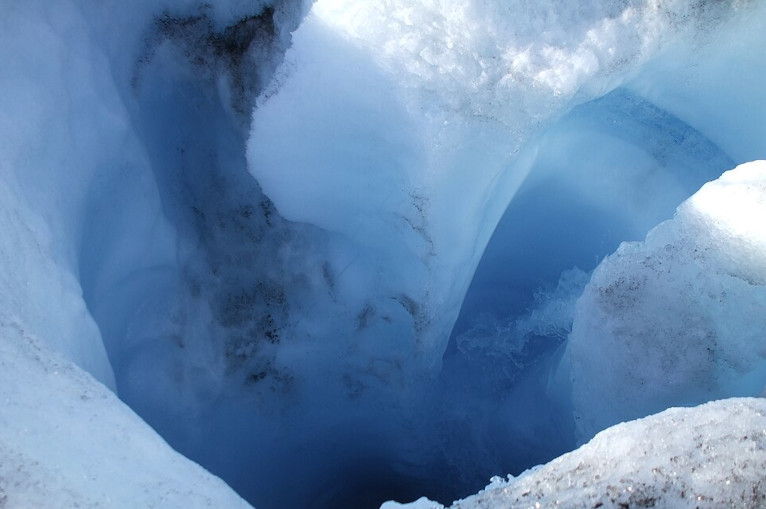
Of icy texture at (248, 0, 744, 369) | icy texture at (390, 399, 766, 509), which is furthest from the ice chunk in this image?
icy texture at (248, 0, 744, 369)

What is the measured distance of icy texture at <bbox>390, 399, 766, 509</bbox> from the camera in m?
0.76

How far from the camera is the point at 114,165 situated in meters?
1.48

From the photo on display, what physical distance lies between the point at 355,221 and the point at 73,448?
1.01 meters

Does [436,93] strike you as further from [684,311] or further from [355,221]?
[684,311]

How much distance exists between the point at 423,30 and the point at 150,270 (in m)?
0.88

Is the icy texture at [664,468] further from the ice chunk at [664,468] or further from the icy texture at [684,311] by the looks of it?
the icy texture at [684,311]

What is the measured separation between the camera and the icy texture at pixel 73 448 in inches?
29.2

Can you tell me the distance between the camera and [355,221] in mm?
1726

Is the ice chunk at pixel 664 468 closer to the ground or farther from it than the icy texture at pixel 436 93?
closer to the ground

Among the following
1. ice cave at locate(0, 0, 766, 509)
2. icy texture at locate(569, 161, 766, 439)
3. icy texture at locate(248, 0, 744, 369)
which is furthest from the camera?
icy texture at locate(248, 0, 744, 369)

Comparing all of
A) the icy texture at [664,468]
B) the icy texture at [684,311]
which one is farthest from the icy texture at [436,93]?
the icy texture at [664,468]

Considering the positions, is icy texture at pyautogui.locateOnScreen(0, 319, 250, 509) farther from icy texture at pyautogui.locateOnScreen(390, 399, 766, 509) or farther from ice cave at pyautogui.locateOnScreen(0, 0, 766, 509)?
icy texture at pyautogui.locateOnScreen(390, 399, 766, 509)

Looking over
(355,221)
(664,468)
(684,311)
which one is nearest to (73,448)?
(664,468)

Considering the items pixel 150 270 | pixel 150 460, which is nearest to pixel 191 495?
pixel 150 460
